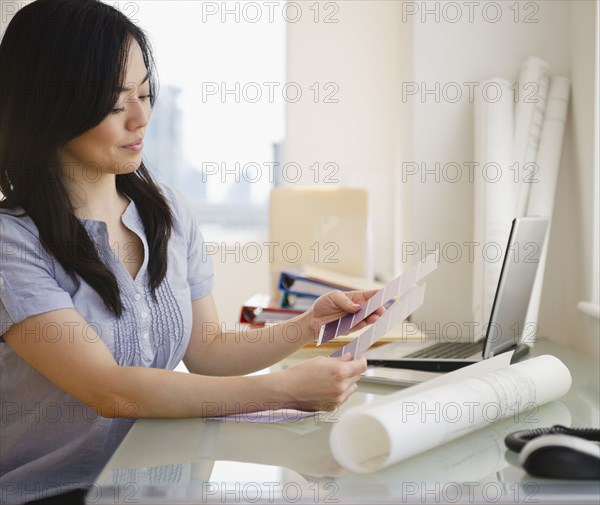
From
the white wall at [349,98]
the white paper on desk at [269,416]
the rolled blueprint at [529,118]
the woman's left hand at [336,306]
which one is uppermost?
the white wall at [349,98]

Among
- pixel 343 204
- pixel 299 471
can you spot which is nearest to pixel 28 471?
pixel 299 471

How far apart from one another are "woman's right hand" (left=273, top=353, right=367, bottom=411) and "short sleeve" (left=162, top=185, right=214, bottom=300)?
1.63 feet

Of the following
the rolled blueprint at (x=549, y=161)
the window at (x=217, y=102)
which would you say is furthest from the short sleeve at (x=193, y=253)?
the window at (x=217, y=102)

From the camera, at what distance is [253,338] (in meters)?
1.46

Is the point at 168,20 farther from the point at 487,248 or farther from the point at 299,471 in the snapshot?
the point at 299,471

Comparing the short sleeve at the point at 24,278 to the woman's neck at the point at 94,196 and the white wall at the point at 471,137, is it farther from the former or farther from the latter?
the white wall at the point at 471,137

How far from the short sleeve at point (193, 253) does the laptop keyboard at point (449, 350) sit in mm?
434

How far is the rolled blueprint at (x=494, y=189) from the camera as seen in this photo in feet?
6.15

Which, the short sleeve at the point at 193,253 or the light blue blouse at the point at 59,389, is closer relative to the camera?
the light blue blouse at the point at 59,389

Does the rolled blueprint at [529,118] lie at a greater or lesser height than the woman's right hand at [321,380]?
greater

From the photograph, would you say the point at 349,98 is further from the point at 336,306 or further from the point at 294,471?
the point at 294,471

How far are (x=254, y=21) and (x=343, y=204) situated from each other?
184cm

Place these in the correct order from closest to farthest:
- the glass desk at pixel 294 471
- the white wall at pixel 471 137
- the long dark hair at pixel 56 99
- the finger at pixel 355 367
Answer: the glass desk at pixel 294 471
the finger at pixel 355 367
the long dark hair at pixel 56 99
the white wall at pixel 471 137

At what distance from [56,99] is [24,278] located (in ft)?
1.02
